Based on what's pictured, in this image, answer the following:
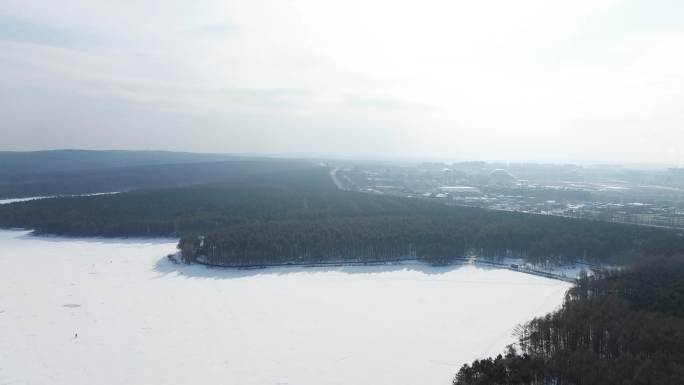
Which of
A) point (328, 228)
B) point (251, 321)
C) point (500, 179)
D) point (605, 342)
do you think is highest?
point (500, 179)

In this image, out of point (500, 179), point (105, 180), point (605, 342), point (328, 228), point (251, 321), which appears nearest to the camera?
point (605, 342)

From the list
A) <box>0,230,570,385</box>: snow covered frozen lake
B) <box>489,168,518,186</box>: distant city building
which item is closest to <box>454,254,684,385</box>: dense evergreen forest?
<box>0,230,570,385</box>: snow covered frozen lake

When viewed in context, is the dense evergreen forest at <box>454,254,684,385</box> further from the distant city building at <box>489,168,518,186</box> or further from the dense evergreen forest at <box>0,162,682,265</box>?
the distant city building at <box>489,168,518,186</box>

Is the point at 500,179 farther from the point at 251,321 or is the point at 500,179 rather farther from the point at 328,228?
the point at 251,321

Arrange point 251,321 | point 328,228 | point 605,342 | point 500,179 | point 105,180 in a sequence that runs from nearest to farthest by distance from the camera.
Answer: point 605,342 < point 251,321 < point 328,228 < point 105,180 < point 500,179

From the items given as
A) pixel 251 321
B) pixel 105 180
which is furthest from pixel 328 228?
pixel 105 180

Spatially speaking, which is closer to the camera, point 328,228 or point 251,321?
point 251,321

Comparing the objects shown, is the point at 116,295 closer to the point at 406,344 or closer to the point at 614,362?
the point at 406,344

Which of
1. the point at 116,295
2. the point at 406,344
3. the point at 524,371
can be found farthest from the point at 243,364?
the point at 116,295
